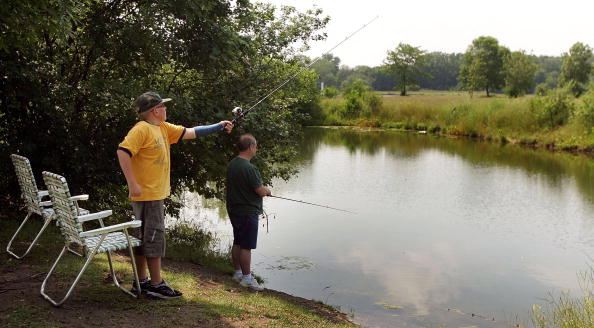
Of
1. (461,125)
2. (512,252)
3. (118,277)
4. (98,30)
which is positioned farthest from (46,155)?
(461,125)

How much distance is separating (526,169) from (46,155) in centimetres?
1924

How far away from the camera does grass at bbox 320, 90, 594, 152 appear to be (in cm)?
3027

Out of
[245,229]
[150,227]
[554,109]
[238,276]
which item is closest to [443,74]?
[554,109]

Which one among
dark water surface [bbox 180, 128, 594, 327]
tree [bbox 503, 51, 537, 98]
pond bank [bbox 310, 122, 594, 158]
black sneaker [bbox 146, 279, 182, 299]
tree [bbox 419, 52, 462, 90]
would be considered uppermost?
tree [bbox 419, 52, 462, 90]

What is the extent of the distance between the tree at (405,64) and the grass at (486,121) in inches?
1314

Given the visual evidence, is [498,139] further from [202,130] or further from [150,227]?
[150,227]

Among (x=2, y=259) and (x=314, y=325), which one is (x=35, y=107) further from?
(x=314, y=325)

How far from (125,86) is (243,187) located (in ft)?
8.70

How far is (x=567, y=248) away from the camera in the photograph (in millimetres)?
11695

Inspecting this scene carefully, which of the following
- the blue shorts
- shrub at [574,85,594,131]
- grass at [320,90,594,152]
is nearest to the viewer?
the blue shorts

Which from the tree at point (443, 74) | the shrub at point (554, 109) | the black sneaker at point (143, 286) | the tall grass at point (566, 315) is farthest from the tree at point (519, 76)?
the black sneaker at point (143, 286)

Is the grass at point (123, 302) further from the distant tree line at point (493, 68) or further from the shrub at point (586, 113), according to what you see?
the distant tree line at point (493, 68)

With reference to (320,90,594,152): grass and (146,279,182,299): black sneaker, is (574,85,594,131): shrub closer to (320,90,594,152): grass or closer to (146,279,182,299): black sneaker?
(320,90,594,152): grass

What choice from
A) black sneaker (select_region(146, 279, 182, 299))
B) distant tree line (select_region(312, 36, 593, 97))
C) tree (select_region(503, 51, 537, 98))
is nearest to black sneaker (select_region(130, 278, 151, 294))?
black sneaker (select_region(146, 279, 182, 299))
